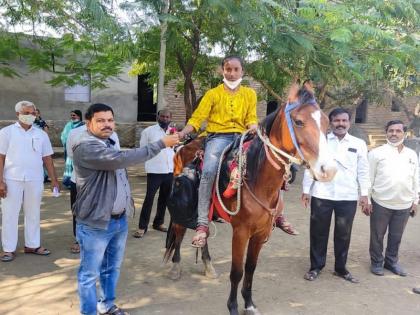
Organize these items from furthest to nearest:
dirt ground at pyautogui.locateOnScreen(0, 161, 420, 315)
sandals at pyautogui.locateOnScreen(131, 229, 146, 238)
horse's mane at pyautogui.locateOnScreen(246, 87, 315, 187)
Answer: sandals at pyautogui.locateOnScreen(131, 229, 146, 238) < dirt ground at pyautogui.locateOnScreen(0, 161, 420, 315) < horse's mane at pyautogui.locateOnScreen(246, 87, 315, 187)

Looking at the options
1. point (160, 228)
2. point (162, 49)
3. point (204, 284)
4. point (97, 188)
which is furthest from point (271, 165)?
point (162, 49)

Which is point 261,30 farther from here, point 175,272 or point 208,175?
point 175,272

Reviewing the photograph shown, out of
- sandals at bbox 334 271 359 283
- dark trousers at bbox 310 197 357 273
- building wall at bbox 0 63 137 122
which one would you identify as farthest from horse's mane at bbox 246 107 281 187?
building wall at bbox 0 63 137 122

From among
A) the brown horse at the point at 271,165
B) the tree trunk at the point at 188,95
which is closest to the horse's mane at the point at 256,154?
the brown horse at the point at 271,165

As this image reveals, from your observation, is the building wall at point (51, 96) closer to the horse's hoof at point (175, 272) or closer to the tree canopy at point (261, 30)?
the tree canopy at point (261, 30)

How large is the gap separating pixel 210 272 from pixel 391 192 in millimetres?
2443

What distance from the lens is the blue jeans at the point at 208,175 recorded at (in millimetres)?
3730

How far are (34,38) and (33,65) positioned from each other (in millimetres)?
2205

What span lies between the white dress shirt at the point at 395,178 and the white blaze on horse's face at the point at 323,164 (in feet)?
8.25

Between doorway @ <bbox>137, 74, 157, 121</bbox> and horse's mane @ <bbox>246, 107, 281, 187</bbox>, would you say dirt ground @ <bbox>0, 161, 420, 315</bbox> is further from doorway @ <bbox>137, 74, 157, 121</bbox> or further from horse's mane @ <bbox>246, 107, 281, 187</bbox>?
doorway @ <bbox>137, 74, 157, 121</bbox>

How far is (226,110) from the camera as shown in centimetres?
395

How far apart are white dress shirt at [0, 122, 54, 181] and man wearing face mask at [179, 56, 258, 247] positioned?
2.14 m

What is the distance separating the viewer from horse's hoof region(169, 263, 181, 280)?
177 inches

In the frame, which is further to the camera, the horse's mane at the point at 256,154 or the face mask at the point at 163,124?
the face mask at the point at 163,124
